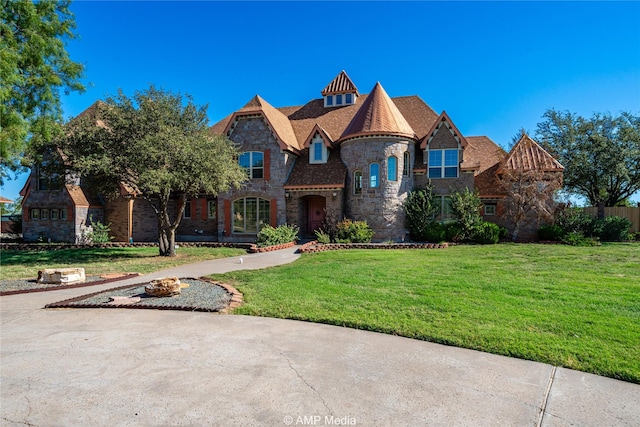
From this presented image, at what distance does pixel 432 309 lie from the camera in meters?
6.71

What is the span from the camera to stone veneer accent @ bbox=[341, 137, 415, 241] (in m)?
21.1

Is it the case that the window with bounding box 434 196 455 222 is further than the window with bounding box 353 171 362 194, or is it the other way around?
the window with bounding box 434 196 455 222

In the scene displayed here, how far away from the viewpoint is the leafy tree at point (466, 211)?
1974 centimetres

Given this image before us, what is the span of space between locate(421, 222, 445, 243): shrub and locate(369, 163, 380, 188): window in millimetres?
4021

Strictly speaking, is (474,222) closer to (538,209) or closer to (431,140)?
(538,209)

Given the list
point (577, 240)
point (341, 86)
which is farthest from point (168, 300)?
point (341, 86)

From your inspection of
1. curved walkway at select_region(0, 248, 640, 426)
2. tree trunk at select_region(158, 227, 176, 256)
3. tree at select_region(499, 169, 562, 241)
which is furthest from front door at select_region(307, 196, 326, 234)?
curved walkway at select_region(0, 248, 640, 426)

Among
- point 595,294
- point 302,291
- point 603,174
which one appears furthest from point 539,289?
point 603,174

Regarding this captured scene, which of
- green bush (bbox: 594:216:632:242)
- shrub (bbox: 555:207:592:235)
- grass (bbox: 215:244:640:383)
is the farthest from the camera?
green bush (bbox: 594:216:632:242)

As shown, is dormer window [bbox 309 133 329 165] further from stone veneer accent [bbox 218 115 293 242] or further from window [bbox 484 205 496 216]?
window [bbox 484 205 496 216]

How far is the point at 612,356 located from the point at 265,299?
595 centimetres

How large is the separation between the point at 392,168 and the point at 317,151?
5.10m

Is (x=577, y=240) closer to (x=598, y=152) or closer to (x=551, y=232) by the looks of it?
(x=551, y=232)

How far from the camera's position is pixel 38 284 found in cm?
1001
